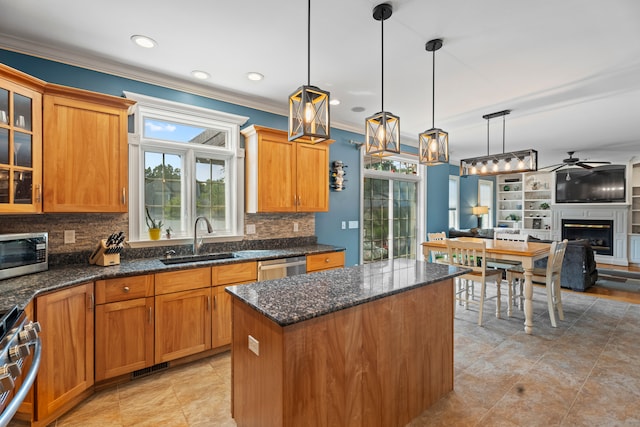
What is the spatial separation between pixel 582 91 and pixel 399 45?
2.46 m

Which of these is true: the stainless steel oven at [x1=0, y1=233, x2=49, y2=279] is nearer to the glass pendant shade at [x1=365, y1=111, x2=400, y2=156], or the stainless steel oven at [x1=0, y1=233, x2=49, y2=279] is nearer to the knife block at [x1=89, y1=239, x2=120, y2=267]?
the knife block at [x1=89, y1=239, x2=120, y2=267]

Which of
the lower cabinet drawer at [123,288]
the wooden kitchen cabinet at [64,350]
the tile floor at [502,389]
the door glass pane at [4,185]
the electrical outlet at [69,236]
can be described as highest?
the door glass pane at [4,185]

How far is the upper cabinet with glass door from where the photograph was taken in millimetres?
2018

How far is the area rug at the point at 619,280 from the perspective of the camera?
17.7 ft

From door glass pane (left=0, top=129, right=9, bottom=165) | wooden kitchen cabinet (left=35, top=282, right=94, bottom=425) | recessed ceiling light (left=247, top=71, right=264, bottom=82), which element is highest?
recessed ceiling light (left=247, top=71, right=264, bottom=82)

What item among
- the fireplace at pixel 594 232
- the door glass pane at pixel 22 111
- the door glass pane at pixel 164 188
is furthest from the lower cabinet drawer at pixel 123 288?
the fireplace at pixel 594 232

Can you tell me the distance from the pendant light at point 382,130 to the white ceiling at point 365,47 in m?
0.09

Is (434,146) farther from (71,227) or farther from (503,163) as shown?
(71,227)

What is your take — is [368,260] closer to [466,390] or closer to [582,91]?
[466,390]

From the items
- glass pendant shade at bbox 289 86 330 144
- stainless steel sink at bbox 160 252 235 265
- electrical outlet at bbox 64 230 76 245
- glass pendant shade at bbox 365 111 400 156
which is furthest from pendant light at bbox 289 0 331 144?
electrical outlet at bbox 64 230 76 245

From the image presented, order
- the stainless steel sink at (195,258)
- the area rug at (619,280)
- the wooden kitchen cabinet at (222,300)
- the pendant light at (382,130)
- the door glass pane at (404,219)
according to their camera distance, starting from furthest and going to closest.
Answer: the door glass pane at (404,219) < the area rug at (619,280) < the stainless steel sink at (195,258) < the wooden kitchen cabinet at (222,300) < the pendant light at (382,130)

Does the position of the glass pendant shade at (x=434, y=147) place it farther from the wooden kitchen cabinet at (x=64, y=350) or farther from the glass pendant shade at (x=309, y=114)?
the wooden kitchen cabinet at (x=64, y=350)

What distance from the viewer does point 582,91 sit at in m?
3.43

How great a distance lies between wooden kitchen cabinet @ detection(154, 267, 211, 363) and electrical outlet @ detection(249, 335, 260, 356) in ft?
4.13
